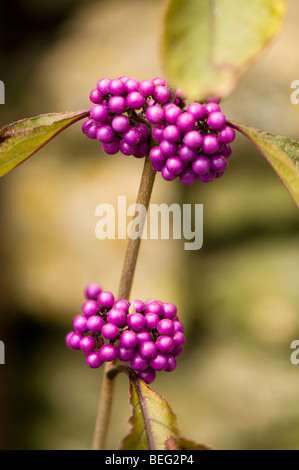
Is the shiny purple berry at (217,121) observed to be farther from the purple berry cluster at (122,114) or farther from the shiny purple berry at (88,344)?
the shiny purple berry at (88,344)

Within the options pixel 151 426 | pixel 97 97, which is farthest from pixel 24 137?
pixel 151 426

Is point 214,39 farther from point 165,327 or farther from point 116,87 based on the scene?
point 165,327

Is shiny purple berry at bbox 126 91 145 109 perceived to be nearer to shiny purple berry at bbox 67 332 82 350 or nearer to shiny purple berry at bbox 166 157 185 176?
shiny purple berry at bbox 166 157 185 176

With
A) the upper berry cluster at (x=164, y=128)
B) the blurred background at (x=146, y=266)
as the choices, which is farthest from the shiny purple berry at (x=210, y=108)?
the blurred background at (x=146, y=266)

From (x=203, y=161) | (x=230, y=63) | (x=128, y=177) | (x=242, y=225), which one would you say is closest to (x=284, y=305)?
(x=242, y=225)

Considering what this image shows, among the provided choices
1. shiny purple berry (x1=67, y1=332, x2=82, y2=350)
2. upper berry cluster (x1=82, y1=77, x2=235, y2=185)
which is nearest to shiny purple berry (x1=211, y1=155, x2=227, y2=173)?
upper berry cluster (x1=82, y1=77, x2=235, y2=185)
